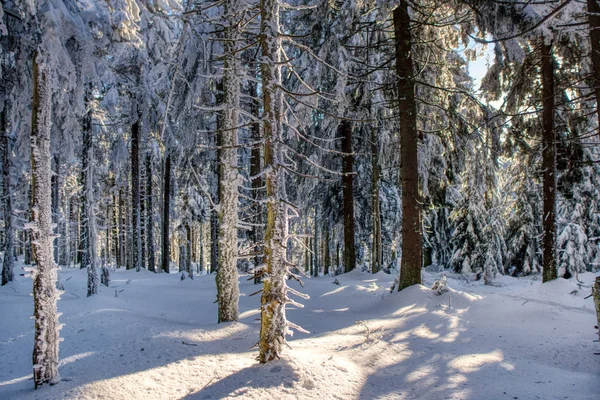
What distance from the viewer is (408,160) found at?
9.02 metres

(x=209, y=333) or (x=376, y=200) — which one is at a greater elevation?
(x=376, y=200)

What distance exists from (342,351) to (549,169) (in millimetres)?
8688

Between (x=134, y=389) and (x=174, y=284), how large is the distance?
10756 millimetres

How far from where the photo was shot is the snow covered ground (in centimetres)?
420

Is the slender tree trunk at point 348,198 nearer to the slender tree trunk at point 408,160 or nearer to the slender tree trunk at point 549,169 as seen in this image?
the slender tree trunk at point 408,160

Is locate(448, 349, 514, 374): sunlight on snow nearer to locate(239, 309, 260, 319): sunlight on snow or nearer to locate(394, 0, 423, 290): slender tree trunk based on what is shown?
locate(394, 0, 423, 290): slender tree trunk

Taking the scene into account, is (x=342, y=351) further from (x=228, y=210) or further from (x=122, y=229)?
(x=122, y=229)

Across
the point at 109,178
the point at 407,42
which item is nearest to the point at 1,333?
the point at 407,42

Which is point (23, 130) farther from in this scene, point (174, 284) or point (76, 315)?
point (174, 284)

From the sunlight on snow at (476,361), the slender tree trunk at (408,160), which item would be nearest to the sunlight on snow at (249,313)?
the slender tree trunk at (408,160)

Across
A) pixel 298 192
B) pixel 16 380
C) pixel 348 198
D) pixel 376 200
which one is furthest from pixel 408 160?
pixel 16 380

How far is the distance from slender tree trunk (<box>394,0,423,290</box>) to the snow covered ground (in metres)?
0.63

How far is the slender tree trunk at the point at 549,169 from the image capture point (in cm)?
1018

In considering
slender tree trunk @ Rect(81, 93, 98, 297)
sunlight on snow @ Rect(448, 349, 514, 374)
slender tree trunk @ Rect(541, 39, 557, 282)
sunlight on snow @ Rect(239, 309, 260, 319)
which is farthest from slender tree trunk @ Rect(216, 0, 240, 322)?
slender tree trunk @ Rect(541, 39, 557, 282)
